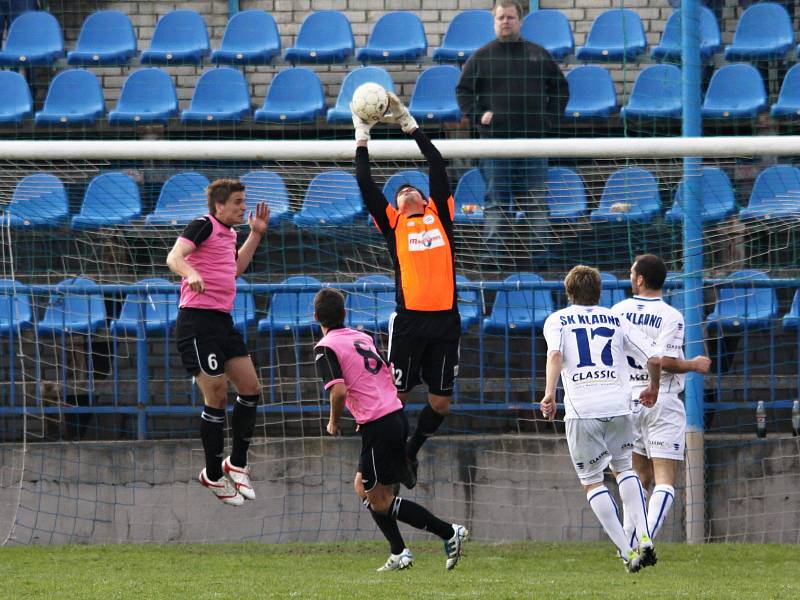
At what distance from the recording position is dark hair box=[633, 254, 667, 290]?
27.5 ft

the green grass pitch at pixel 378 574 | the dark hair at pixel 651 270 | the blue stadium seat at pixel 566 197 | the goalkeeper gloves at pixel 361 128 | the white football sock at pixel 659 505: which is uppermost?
the goalkeeper gloves at pixel 361 128

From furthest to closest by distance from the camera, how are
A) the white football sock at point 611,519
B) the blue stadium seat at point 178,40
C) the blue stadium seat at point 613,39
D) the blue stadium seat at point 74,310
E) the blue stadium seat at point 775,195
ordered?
the blue stadium seat at point 178,40 → the blue stadium seat at point 613,39 → the blue stadium seat at point 74,310 → the blue stadium seat at point 775,195 → the white football sock at point 611,519

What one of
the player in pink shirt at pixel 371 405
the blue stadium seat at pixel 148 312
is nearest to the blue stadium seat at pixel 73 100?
the blue stadium seat at pixel 148 312

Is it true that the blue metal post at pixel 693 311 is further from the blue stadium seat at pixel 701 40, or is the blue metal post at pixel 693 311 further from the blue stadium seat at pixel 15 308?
the blue stadium seat at pixel 15 308

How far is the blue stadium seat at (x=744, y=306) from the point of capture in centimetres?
1090

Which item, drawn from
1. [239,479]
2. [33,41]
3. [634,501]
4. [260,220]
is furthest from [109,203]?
[634,501]

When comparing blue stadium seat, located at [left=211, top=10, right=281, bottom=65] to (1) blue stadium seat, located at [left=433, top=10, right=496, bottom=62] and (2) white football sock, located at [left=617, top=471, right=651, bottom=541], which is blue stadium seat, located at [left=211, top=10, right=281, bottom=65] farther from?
(2) white football sock, located at [left=617, top=471, right=651, bottom=541]

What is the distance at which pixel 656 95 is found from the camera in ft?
43.4

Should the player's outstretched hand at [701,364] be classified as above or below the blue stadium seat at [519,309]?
below

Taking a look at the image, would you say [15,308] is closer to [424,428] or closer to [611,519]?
[424,428]

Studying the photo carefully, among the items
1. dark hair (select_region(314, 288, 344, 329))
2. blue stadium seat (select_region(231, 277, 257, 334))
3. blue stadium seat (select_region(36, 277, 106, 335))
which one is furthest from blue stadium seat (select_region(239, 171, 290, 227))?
dark hair (select_region(314, 288, 344, 329))

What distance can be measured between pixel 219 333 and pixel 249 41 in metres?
6.91

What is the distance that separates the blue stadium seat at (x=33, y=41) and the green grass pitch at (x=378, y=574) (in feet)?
21.0

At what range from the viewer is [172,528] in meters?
10.8
